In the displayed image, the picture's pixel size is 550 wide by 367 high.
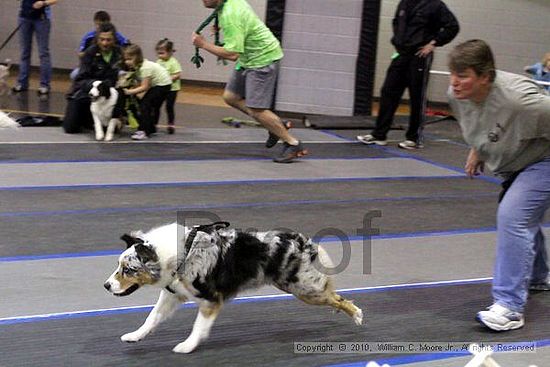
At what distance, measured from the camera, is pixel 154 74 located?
924cm

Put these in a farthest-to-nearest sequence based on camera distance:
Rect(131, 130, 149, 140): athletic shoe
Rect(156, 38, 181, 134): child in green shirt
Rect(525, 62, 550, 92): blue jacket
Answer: Rect(525, 62, 550, 92): blue jacket, Rect(156, 38, 181, 134): child in green shirt, Rect(131, 130, 149, 140): athletic shoe

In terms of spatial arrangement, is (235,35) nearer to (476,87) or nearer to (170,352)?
(476,87)

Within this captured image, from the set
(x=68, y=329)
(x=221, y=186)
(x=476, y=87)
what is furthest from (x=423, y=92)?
(x=68, y=329)

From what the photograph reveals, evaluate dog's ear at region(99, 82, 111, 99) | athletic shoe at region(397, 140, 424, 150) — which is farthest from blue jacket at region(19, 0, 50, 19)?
athletic shoe at region(397, 140, 424, 150)

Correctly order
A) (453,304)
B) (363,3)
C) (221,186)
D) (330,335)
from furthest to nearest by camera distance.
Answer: (363,3) → (221,186) → (453,304) → (330,335)

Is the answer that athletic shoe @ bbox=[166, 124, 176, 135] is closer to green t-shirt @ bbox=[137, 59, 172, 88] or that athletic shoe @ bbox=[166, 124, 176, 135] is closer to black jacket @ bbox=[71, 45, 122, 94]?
Answer: green t-shirt @ bbox=[137, 59, 172, 88]

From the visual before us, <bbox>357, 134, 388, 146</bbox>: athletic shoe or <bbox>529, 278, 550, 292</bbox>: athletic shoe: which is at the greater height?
<bbox>529, 278, 550, 292</bbox>: athletic shoe

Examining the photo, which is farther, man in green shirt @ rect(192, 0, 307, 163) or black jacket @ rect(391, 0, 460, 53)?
black jacket @ rect(391, 0, 460, 53)

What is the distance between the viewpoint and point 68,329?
3.91 metres

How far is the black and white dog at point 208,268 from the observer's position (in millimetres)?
3473

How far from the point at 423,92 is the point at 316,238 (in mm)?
4418

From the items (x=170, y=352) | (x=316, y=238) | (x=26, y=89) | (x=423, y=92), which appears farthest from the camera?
(x=26, y=89)

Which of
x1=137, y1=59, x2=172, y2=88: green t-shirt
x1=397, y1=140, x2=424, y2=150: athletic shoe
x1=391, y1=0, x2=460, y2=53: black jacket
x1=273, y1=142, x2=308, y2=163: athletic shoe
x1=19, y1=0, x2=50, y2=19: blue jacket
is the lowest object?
x1=397, y1=140, x2=424, y2=150: athletic shoe

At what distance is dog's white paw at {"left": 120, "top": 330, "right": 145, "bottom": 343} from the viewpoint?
12.2ft
